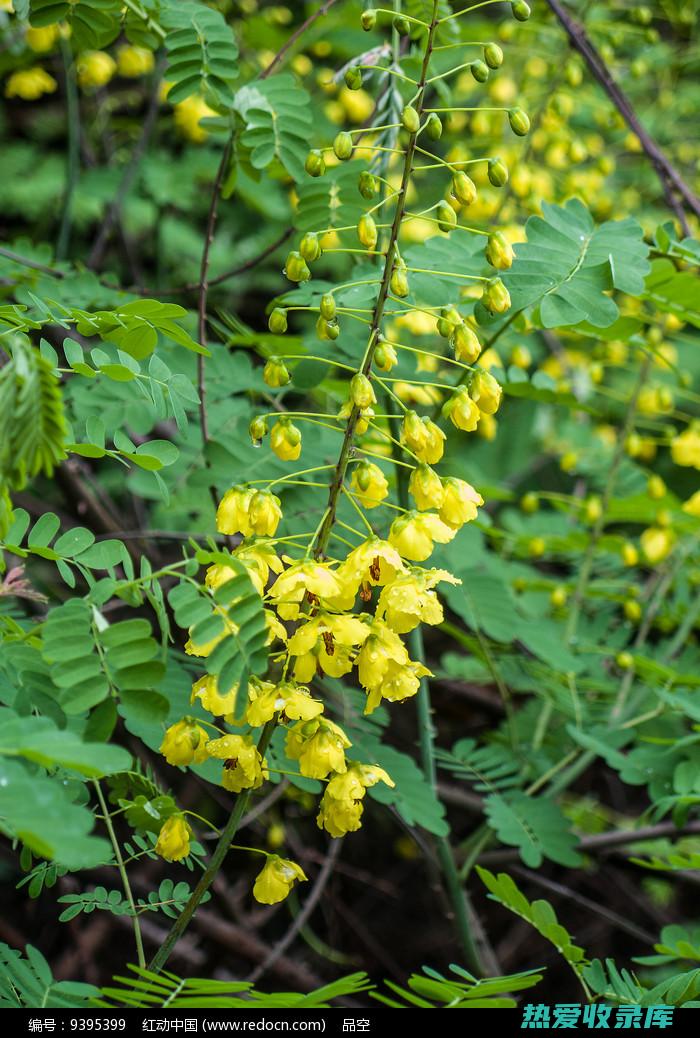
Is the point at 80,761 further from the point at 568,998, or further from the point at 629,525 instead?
the point at 629,525

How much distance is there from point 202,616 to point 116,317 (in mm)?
466

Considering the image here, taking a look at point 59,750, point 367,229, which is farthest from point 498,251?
point 59,750

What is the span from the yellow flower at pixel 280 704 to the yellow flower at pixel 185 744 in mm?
66

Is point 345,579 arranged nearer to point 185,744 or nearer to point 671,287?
point 185,744

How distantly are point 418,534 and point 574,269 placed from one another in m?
0.50

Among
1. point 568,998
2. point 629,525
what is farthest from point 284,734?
point 629,525

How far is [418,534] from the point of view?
107 cm

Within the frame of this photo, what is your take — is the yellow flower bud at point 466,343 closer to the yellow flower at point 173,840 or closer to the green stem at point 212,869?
the green stem at point 212,869

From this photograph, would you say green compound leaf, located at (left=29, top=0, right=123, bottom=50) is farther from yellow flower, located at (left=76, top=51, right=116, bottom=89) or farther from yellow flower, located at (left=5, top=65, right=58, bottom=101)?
yellow flower, located at (left=5, top=65, right=58, bottom=101)

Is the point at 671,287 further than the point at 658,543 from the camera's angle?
No

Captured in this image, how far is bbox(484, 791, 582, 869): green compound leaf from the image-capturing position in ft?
5.33

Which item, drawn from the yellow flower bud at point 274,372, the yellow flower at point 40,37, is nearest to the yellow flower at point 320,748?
the yellow flower bud at point 274,372

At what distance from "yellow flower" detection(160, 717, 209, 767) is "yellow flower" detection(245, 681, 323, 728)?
0.22ft

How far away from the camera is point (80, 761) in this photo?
2.69ft
